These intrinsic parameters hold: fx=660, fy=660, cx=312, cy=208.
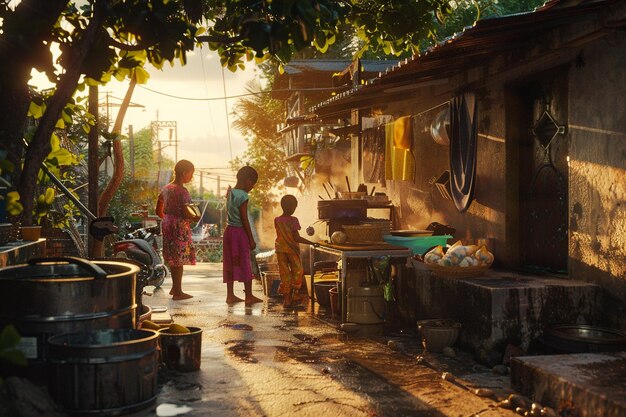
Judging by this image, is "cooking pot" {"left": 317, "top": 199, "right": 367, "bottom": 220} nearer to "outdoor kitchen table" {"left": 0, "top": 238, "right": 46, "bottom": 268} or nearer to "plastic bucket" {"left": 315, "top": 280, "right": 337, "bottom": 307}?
"plastic bucket" {"left": 315, "top": 280, "right": 337, "bottom": 307}

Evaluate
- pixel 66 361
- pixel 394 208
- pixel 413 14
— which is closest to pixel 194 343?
pixel 66 361

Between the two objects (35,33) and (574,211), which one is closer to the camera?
(35,33)

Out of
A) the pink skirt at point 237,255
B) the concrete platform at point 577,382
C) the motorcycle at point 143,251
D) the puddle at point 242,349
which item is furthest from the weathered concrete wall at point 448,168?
the motorcycle at point 143,251

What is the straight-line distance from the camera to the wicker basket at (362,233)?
9.62 m

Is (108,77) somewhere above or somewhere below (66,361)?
above

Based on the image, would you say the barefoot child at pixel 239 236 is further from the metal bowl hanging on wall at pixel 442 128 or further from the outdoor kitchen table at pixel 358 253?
the metal bowl hanging on wall at pixel 442 128

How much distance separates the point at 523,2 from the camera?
105 ft

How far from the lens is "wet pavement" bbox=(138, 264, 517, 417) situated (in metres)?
5.19

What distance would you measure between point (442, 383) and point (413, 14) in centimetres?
456

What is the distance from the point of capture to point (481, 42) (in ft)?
24.1

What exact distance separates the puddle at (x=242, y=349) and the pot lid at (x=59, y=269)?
6.07 feet

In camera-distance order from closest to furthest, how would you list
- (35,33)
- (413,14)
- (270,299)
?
(35,33)
(413,14)
(270,299)

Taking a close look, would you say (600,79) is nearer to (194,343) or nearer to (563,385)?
(563,385)

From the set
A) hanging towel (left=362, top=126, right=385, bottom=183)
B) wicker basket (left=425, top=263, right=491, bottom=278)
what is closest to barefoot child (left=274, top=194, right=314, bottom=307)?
hanging towel (left=362, top=126, right=385, bottom=183)
